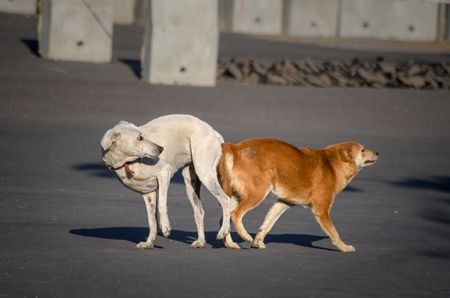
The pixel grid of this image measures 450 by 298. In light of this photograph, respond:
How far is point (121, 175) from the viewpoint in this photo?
11.0 m

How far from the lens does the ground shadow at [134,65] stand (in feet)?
84.4

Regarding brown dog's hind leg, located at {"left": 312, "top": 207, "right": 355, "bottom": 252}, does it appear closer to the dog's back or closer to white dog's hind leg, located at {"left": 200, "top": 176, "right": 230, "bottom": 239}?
the dog's back

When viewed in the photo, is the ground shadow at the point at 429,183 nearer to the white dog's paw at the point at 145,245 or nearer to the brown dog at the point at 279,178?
the brown dog at the point at 279,178

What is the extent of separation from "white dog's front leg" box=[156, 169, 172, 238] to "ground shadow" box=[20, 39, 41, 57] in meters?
16.2

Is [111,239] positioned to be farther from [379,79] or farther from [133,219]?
[379,79]

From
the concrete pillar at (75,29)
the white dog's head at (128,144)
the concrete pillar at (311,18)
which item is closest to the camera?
the white dog's head at (128,144)

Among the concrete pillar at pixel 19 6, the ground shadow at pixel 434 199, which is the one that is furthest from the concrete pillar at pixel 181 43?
the concrete pillar at pixel 19 6

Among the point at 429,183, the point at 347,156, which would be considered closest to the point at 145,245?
the point at 347,156

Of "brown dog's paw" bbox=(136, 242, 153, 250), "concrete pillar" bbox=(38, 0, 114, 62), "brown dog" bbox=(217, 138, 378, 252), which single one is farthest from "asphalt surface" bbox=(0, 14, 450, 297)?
"concrete pillar" bbox=(38, 0, 114, 62)

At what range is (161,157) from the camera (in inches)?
436

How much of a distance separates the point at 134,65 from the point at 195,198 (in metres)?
15.4

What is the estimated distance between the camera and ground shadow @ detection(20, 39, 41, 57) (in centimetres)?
2683

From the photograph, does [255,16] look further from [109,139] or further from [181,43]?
[109,139]

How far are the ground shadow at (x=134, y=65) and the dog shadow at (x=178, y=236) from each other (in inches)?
519
